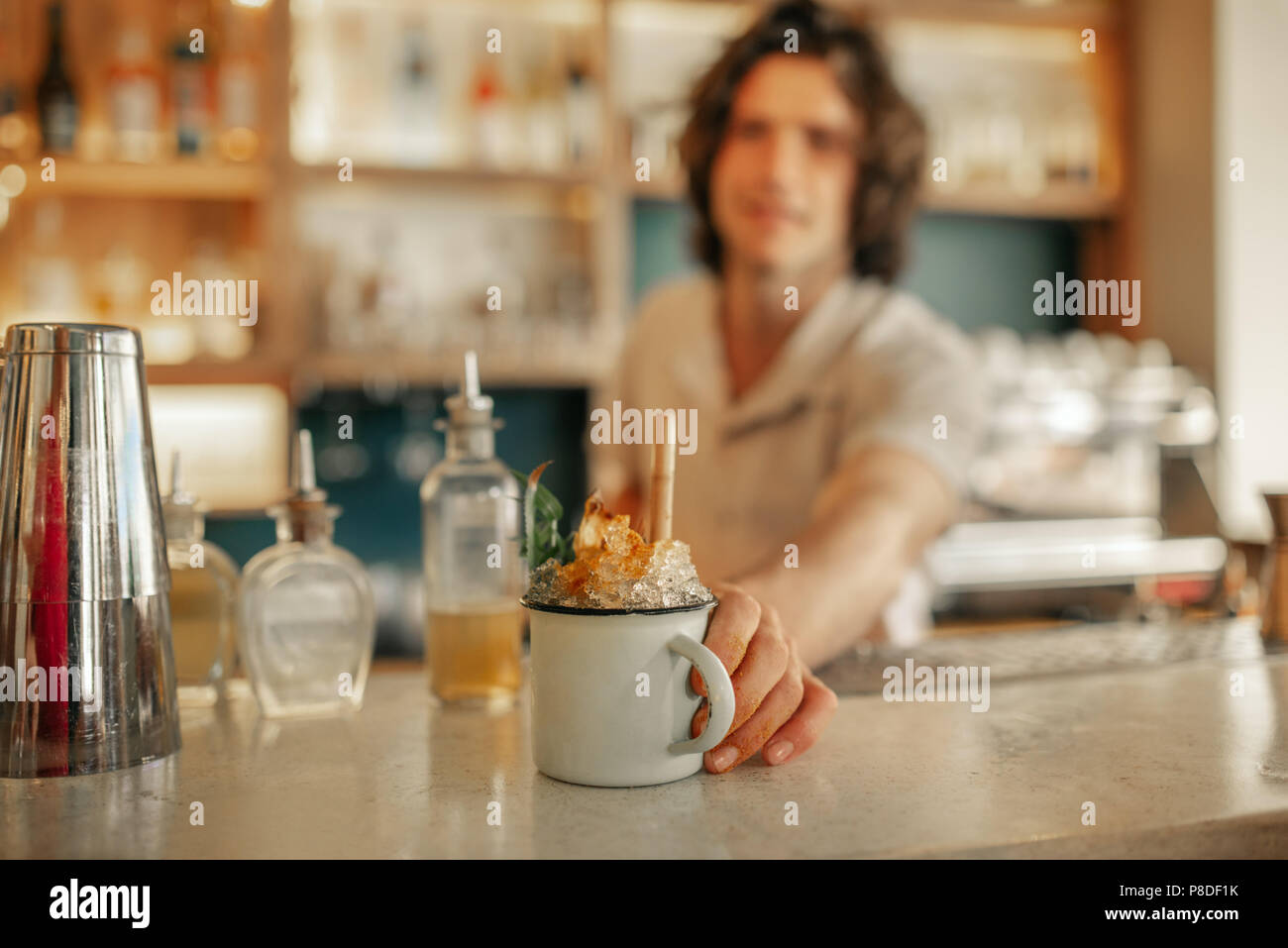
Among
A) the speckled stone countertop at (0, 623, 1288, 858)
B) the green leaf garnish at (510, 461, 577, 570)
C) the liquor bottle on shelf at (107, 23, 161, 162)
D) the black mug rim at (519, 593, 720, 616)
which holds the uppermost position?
the liquor bottle on shelf at (107, 23, 161, 162)

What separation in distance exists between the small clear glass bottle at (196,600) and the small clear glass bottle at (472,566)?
0.17 m

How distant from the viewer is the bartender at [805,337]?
129 cm

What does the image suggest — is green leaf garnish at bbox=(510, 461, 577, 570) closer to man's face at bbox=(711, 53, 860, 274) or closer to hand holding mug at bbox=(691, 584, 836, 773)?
hand holding mug at bbox=(691, 584, 836, 773)

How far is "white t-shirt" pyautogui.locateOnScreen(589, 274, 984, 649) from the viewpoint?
4.44 feet

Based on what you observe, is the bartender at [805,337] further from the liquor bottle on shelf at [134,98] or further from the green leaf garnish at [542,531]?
the liquor bottle on shelf at [134,98]

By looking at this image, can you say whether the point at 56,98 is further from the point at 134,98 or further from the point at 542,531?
the point at 542,531

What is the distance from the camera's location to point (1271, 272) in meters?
2.91

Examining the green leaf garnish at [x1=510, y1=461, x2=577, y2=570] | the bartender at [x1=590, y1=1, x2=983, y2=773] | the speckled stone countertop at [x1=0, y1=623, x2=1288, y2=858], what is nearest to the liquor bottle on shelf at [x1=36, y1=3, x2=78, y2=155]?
the bartender at [x1=590, y1=1, x2=983, y2=773]

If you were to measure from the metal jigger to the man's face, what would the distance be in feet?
2.50

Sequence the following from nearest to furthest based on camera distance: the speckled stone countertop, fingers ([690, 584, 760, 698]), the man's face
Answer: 1. the speckled stone countertop
2. fingers ([690, 584, 760, 698])
3. the man's face

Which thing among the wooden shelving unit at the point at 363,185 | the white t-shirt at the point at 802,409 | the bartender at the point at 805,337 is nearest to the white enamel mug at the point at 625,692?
the bartender at the point at 805,337

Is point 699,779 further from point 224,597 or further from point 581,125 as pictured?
point 581,125

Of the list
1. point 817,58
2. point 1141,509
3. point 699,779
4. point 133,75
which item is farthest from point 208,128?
point 1141,509

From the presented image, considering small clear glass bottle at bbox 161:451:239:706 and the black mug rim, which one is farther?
small clear glass bottle at bbox 161:451:239:706
